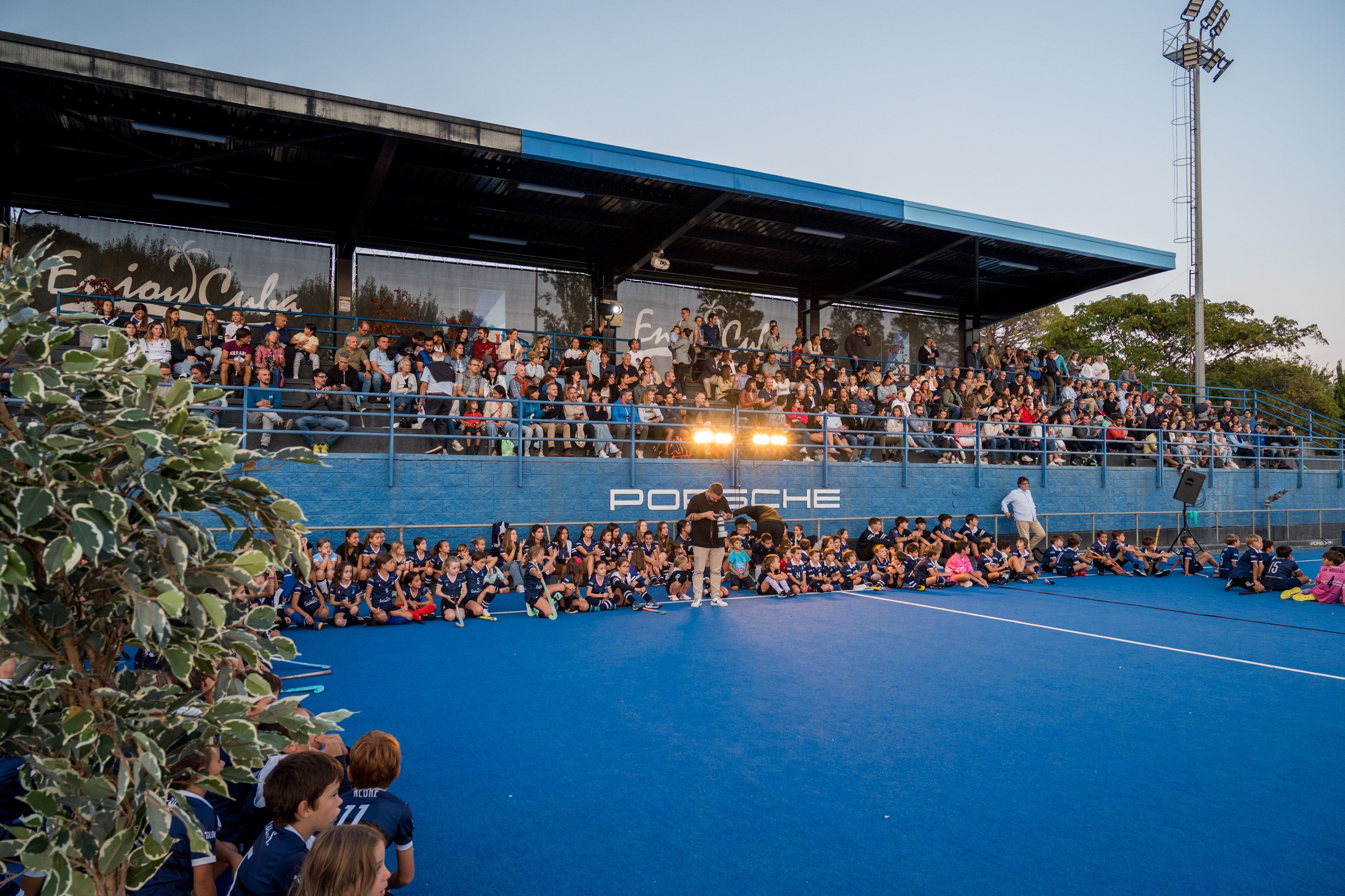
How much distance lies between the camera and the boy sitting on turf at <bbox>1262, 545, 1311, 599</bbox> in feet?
48.0

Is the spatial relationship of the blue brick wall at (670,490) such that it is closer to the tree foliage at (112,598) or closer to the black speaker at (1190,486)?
the black speaker at (1190,486)

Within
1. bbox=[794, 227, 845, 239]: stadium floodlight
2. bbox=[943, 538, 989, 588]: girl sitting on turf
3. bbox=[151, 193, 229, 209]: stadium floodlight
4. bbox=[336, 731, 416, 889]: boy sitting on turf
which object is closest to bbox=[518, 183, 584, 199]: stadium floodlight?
bbox=[794, 227, 845, 239]: stadium floodlight

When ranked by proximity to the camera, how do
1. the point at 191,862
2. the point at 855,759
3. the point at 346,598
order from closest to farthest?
the point at 191,862 → the point at 855,759 → the point at 346,598

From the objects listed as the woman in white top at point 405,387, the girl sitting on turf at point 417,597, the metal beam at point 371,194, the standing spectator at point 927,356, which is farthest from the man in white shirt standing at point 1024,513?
the metal beam at point 371,194

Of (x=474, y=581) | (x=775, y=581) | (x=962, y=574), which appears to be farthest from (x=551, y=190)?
(x=962, y=574)

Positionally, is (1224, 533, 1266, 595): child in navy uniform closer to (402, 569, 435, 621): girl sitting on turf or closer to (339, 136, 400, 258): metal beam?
(402, 569, 435, 621): girl sitting on turf

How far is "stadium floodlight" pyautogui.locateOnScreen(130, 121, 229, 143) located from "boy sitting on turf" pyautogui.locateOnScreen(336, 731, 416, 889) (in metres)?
13.2

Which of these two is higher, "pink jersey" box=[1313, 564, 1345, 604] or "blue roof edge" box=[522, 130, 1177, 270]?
"blue roof edge" box=[522, 130, 1177, 270]

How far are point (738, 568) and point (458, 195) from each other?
9.68 metres

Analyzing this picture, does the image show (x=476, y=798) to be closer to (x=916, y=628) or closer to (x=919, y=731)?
(x=919, y=731)

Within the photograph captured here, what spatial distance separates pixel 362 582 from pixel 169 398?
10.2 metres

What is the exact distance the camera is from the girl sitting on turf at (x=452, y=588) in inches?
463

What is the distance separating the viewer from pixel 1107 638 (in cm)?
1001

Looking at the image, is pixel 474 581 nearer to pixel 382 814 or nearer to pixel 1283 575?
pixel 382 814
